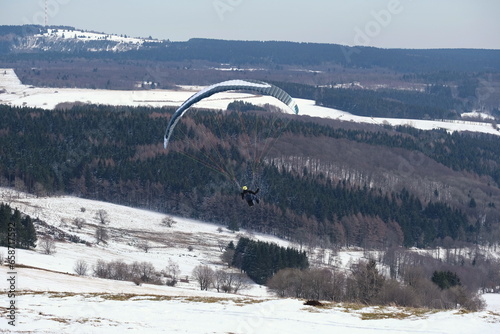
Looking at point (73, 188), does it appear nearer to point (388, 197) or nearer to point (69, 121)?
point (69, 121)

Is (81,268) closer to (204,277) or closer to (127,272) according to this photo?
(127,272)

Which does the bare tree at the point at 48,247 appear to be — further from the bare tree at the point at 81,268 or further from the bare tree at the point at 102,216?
the bare tree at the point at 102,216

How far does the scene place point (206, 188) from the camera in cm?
13275

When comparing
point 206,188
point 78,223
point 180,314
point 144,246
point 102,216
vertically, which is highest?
point 180,314

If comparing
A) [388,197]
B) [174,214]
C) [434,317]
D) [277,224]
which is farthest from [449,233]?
[434,317]

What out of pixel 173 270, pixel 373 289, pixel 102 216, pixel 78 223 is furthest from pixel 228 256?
pixel 373 289

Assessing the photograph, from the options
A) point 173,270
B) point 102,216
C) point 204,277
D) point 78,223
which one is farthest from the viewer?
point 102,216

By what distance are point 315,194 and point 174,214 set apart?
86.6 ft

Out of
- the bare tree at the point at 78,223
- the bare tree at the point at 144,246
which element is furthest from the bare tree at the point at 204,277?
the bare tree at the point at 78,223

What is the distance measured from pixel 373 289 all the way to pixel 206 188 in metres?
73.7

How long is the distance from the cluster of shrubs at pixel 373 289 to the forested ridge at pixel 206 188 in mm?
40590

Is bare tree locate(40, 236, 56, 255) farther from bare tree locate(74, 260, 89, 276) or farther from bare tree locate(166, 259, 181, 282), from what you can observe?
bare tree locate(166, 259, 181, 282)

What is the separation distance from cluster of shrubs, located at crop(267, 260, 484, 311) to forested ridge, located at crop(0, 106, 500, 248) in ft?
133

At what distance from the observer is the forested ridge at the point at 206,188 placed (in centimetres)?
12312
